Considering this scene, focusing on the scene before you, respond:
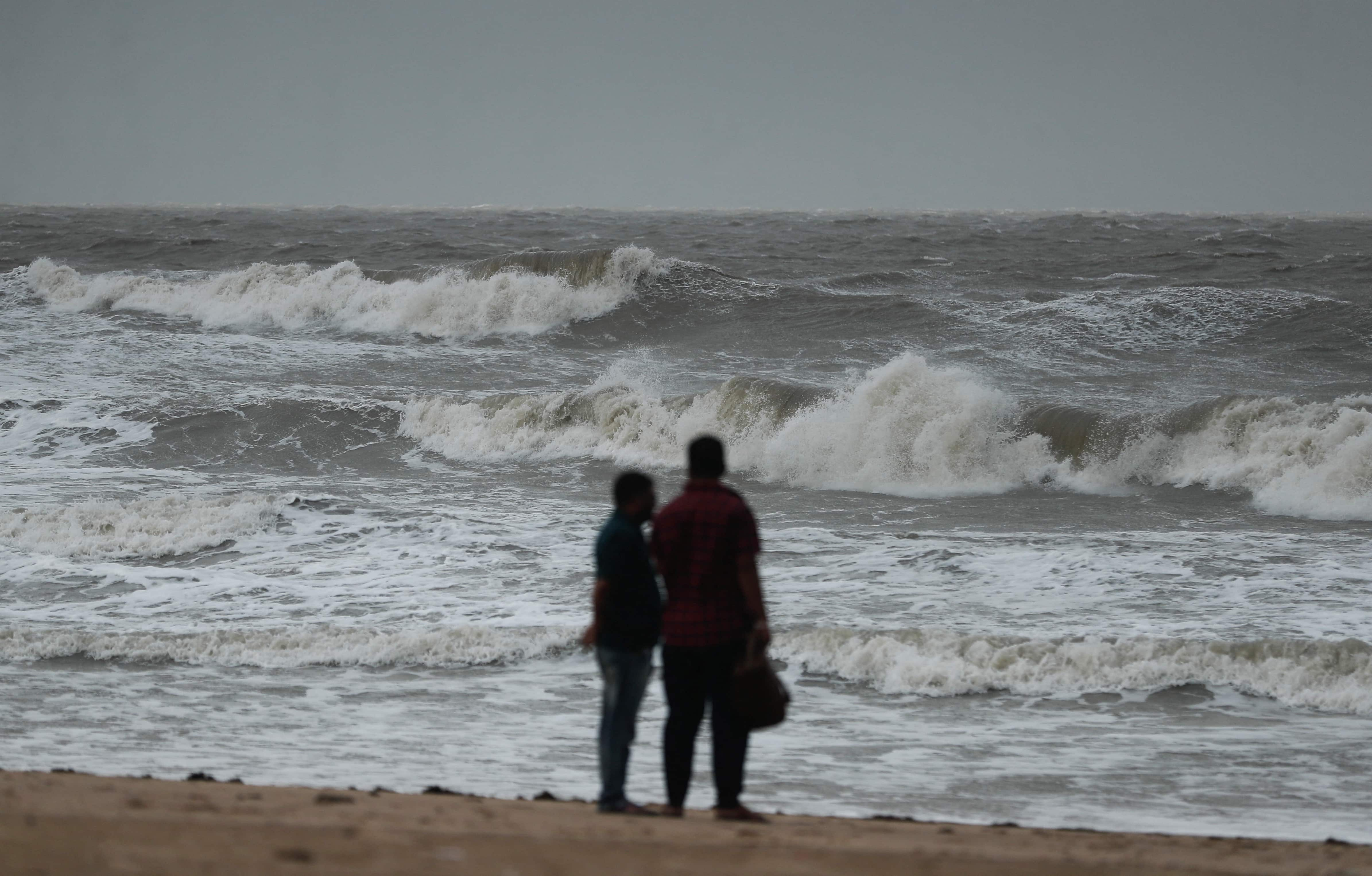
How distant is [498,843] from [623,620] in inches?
36.5

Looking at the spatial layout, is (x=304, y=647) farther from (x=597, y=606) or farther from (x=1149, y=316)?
(x=1149, y=316)

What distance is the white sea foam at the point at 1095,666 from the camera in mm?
8398

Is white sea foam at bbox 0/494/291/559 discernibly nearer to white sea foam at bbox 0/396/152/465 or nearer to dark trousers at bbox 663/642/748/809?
white sea foam at bbox 0/396/152/465

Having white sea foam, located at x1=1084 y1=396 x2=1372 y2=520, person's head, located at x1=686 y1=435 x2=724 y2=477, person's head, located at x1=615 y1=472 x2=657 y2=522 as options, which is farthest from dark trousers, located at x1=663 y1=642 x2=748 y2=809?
white sea foam, located at x1=1084 y1=396 x2=1372 y2=520

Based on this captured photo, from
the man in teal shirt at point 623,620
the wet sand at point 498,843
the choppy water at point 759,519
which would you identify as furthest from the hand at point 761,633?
the choppy water at point 759,519

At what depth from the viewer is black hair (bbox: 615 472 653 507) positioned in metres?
4.76

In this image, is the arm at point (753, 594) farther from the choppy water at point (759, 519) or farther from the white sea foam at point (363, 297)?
the white sea foam at point (363, 297)

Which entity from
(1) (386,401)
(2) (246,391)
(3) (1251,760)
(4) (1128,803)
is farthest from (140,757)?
(2) (246,391)

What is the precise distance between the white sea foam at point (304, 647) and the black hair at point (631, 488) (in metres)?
4.82

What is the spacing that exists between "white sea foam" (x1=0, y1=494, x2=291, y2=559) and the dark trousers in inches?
355

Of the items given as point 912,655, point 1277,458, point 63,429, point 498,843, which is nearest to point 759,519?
point 912,655

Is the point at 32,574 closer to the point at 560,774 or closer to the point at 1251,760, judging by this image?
the point at 560,774

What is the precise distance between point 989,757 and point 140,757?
450 cm

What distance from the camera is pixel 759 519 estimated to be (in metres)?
14.4
